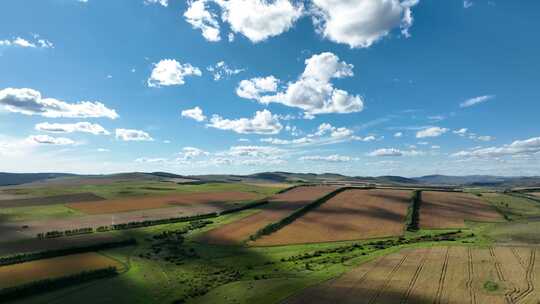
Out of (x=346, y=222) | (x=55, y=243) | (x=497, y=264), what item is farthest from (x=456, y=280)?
(x=55, y=243)

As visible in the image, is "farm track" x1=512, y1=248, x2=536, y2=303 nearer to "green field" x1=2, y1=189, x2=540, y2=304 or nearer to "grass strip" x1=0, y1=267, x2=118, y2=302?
"green field" x1=2, y1=189, x2=540, y2=304

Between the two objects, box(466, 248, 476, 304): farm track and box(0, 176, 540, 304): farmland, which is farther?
box(0, 176, 540, 304): farmland

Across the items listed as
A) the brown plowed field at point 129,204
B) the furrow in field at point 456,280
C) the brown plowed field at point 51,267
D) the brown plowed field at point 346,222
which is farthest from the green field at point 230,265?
the brown plowed field at point 129,204

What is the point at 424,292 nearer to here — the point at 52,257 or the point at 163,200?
the point at 52,257

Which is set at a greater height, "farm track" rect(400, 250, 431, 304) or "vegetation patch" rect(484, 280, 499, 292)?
"vegetation patch" rect(484, 280, 499, 292)

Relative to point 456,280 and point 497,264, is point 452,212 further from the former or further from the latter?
point 456,280

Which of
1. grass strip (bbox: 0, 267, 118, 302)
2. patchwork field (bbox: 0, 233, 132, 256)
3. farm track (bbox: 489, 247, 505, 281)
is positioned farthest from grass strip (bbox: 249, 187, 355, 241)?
farm track (bbox: 489, 247, 505, 281)
